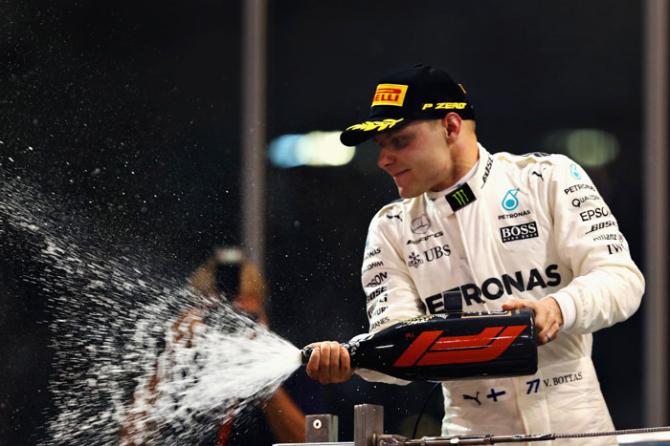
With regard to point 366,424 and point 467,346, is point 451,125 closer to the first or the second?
point 467,346

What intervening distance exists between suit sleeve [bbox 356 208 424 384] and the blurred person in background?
769 mm

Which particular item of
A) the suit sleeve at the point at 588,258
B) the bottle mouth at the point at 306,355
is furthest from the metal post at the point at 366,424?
the suit sleeve at the point at 588,258

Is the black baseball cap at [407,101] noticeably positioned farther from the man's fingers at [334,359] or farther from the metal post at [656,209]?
the metal post at [656,209]

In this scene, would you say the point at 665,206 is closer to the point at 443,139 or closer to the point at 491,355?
the point at 443,139

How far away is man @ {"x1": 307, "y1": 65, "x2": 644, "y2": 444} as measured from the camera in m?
2.29

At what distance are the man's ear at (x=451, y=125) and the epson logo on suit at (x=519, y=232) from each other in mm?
222

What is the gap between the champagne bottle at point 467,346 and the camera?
2061mm

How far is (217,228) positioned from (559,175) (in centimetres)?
168

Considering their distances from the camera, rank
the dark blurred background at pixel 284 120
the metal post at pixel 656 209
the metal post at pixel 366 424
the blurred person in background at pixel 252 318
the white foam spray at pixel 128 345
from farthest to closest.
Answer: the metal post at pixel 656 209 < the dark blurred background at pixel 284 120 < the blurred person in background at pixel 252 318 < the white foam spray at pixel 128 345 < the metal post at pixel 366 424

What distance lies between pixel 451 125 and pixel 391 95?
141mm

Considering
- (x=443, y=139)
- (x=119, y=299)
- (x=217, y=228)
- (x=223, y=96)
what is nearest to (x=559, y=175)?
(x=443, y=139)

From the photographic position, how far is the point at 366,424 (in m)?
2.02

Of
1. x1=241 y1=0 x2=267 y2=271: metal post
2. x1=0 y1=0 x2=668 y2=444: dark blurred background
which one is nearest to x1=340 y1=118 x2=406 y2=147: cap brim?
x1=0 y1=0 x2=668 y2=444: dark blurred background

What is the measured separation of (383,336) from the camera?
2137mm
